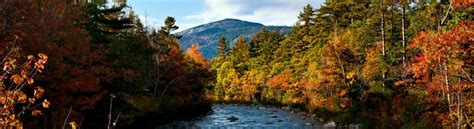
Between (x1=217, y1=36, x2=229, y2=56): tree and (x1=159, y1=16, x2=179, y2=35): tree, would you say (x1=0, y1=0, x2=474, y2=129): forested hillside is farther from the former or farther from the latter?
(x1=217, y1=36, x2=229, y2=56): tree

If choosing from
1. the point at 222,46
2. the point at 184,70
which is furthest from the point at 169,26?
the point at 222,46

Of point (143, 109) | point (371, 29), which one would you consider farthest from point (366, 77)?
point (143, 109)

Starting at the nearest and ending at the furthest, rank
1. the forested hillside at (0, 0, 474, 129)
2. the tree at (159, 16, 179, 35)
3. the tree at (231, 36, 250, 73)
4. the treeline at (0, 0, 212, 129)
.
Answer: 1. the forested hillside at (0, 0, 474, 129)
2. the treeline at (0, 0, 212, 129)
3. the tree at (159, 16, 179, 35)
4. the tree at (231, 36, 250, 73)

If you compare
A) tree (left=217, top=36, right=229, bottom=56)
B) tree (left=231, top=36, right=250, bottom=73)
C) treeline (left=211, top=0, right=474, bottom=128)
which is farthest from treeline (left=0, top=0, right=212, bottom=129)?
tree (left=217, top=36, right=229, bottom=56)

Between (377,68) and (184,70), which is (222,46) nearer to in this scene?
(184,70)

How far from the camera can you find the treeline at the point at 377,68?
62.3 feet

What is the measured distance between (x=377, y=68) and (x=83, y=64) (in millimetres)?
22665

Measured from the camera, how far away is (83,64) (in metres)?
25.3

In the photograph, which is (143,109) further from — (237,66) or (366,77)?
(237,66)

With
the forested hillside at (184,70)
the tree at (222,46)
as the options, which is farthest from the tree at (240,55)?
the forested hillside at (184,70)

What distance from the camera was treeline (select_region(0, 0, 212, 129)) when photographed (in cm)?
2003

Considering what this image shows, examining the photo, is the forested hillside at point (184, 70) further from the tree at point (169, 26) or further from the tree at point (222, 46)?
the tree at point (222, 46)

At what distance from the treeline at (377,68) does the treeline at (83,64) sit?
1313 centimetres

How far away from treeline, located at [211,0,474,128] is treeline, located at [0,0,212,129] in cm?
1313
